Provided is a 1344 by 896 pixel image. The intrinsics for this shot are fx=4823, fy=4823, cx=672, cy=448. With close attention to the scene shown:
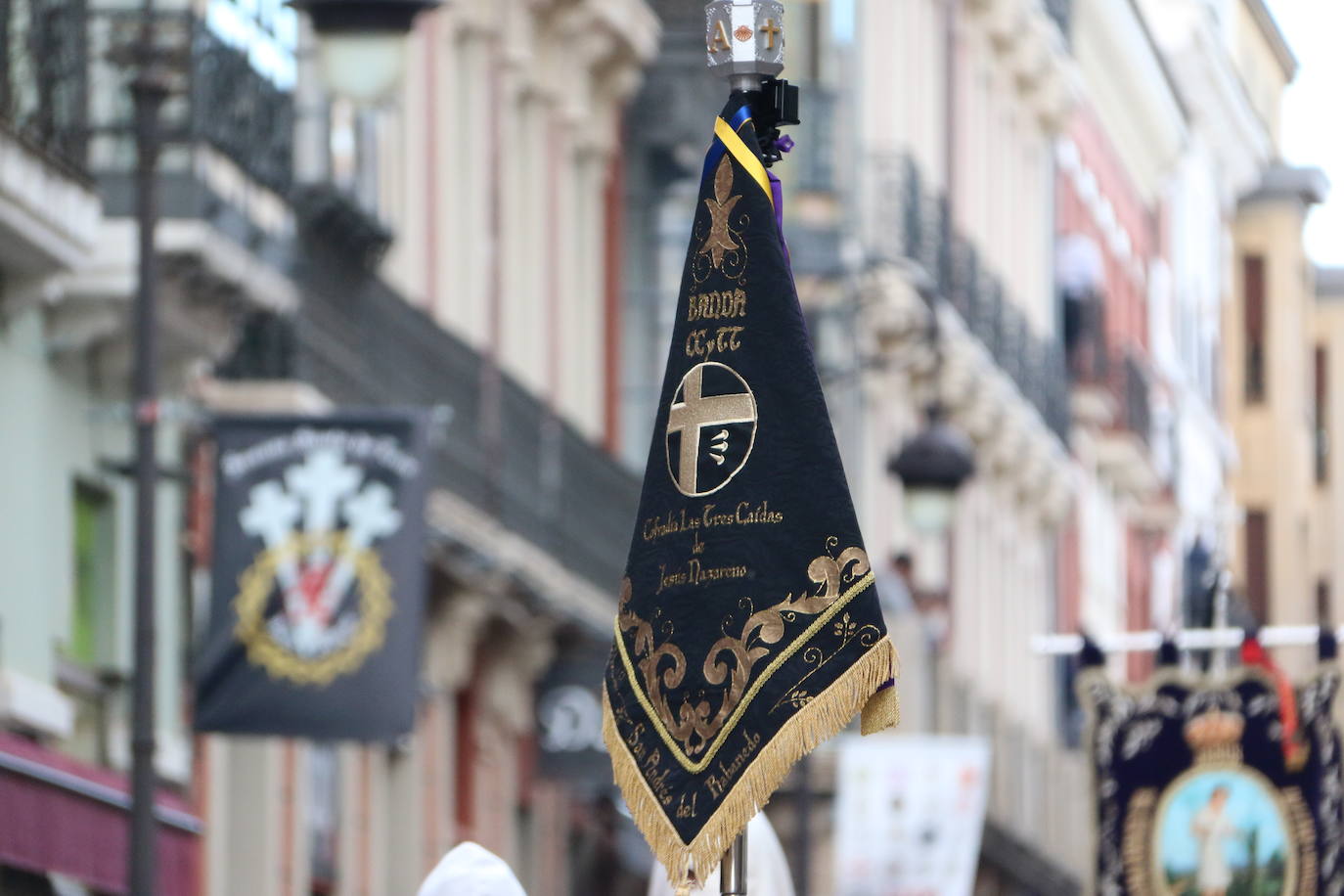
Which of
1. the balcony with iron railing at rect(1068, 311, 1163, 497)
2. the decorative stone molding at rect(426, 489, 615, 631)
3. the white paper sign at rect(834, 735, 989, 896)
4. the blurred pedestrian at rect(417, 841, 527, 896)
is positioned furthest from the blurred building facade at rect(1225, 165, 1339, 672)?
the blurred pedestrian at rect(417, 841, 527, 896)

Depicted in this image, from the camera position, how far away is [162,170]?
21312 millimetres

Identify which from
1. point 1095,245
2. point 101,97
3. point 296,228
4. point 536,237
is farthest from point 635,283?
point 1095,245

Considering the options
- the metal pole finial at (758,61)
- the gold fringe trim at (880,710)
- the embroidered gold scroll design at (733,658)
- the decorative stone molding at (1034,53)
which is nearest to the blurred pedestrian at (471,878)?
the embroidered gold scroll design at (733,658)

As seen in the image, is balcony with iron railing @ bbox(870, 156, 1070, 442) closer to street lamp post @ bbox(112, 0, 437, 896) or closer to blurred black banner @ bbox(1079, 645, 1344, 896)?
blurred black banner @ bbox(1079, 645, 1344, 896)

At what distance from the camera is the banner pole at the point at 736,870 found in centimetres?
977

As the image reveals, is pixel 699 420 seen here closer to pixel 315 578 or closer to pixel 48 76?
pixel 315 578

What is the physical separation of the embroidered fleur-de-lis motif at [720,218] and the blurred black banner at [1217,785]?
35.1 feet

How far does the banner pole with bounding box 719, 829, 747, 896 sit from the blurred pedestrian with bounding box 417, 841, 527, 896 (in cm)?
131

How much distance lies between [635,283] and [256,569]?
14.6m

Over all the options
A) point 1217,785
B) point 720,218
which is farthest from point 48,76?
point 720,218

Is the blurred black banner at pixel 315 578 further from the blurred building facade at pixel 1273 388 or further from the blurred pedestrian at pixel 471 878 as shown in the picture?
the blurred building facade at pixel 1273 388

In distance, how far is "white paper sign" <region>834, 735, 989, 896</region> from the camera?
94.4 ft

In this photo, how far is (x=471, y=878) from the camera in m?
11.2

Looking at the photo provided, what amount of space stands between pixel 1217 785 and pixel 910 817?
8.04 metres
